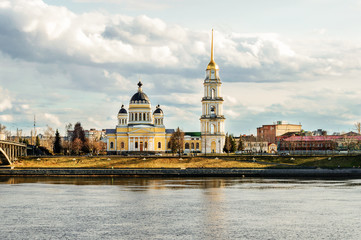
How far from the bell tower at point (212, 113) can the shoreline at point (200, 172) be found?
141 feet

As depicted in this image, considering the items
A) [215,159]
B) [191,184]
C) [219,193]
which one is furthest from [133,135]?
[219,193]

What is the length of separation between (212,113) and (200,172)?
46108mm

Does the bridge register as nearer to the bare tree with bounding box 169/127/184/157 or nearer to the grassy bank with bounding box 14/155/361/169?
the grassy bank with bounding box 14/155/361/169

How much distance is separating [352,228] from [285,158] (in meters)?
65.2

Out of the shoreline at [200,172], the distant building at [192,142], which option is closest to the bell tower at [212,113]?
the distant building at [192,142]

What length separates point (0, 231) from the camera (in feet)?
136

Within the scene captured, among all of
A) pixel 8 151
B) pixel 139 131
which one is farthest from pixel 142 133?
pixel 8 151

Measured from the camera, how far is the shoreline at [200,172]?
9250 centimetres

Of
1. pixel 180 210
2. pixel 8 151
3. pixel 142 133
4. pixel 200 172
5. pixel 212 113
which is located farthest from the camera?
pixel 142 133

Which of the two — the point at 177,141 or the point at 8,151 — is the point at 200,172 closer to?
the point at 8,151

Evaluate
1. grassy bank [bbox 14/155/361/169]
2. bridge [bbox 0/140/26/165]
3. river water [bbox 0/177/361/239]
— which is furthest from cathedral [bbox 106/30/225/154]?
river water [bbox 0/177/361/239]

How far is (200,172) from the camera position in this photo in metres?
94.6

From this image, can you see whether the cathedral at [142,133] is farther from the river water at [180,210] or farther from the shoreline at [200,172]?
the river water at [180,210]

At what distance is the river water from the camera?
136 feet
